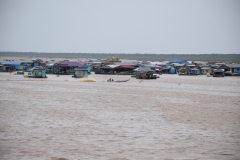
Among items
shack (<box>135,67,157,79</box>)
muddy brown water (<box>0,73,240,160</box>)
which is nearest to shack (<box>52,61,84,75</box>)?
shack (<box>135,67,157,79</box>)

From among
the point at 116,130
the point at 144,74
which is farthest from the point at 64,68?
the point at 116,130

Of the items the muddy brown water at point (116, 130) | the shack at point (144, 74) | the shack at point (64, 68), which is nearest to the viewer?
the muddy brown water at point (116, 130)

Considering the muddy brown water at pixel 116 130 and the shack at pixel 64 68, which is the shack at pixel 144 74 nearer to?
the shack at pixel 64 68

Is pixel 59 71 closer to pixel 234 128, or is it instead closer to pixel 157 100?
pixel 157 100

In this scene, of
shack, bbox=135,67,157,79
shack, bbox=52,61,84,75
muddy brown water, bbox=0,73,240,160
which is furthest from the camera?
shack, bbox=52,61,84,75

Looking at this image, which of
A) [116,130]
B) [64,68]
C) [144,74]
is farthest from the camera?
[64,68]

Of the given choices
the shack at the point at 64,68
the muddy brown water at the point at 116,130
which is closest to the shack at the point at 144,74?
the shack at the point at 64,68

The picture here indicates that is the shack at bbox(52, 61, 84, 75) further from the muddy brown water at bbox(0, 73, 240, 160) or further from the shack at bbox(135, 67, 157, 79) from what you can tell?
the muddy brown water at bbox(0, 73, 240, 160)

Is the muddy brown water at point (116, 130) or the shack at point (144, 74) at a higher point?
the shack at point (144, 74)

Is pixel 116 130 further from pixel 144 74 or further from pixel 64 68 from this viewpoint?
pixel 64 68

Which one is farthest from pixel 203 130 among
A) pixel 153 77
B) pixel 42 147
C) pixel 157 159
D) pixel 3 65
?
pixel 3 65

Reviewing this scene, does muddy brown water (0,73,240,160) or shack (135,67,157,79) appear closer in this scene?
muddy brown water (0,73,240,160)

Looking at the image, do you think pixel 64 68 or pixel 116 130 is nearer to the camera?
pixel 116 130

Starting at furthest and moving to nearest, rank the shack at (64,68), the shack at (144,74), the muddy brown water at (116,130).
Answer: the shack at (64,68) → the shack at (144,74) → the muddy brown water at (116,130)
